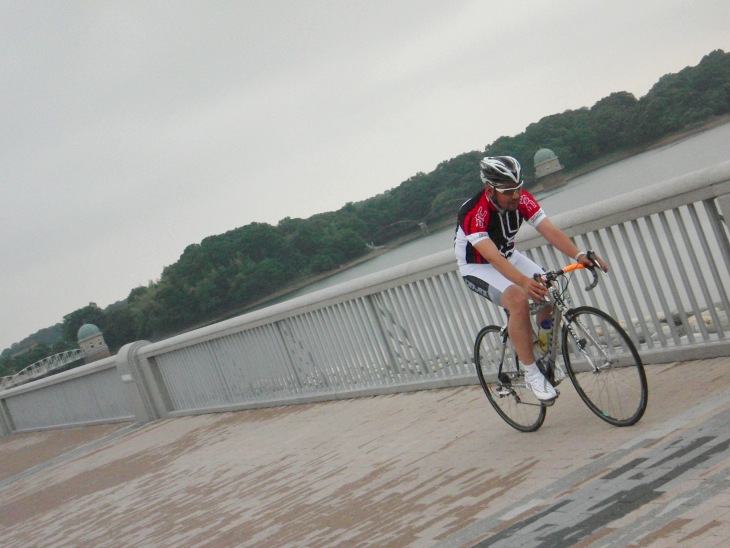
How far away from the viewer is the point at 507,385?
20.7 feet

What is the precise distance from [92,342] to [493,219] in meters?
50.8

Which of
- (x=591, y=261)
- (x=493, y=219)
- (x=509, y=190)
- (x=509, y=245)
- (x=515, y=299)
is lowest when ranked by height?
(x=515, y=299)

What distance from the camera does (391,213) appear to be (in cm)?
2317

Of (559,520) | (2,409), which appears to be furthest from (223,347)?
(2,409)

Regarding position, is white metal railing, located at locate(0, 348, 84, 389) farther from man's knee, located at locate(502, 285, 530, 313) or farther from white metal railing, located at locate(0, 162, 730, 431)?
man's knee, located at locate(502, 285, 530, 313)

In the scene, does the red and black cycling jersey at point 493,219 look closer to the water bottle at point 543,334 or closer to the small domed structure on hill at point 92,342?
the water bottle at point 543,334

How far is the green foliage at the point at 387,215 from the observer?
18750mm

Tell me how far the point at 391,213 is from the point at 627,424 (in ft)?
59.4

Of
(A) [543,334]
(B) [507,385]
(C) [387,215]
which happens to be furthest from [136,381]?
(A) [543,334]

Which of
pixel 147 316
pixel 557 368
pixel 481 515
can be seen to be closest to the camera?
pixel 481 515

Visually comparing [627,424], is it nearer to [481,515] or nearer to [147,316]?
[481,515]

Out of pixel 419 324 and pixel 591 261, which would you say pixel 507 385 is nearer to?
pixel 591 261

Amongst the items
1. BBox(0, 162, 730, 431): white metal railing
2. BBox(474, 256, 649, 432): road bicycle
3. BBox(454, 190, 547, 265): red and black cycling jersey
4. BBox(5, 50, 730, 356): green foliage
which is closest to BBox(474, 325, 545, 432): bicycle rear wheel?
BBox(474, 256, 649, 432): road bicycle

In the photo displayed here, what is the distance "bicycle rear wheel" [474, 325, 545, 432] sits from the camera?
6148mm
